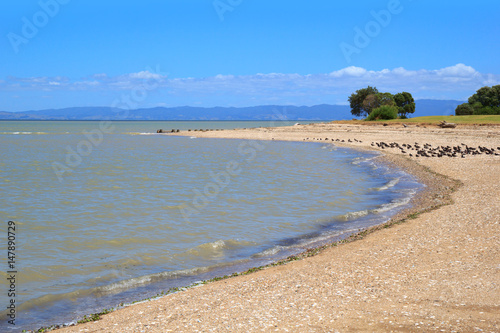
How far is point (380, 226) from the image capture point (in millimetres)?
13211

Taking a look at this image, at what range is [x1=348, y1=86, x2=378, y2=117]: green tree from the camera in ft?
361

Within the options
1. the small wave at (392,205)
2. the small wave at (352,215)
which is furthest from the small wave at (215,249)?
the small wave at (392,205)

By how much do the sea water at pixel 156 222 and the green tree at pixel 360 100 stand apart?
8618 centimetres

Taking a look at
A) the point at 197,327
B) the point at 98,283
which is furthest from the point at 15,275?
the point at 197,327

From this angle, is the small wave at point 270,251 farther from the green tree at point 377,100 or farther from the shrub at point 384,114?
the green tree at point 377,100

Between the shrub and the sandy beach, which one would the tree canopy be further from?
the sandy beach

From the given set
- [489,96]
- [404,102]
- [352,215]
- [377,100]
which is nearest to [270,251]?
[352,215]

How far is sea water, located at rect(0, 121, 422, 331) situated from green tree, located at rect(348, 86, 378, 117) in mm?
86182

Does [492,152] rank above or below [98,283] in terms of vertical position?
above

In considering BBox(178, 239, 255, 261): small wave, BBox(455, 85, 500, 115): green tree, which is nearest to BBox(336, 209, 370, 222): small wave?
BBox(178, 239, 255, 261): small wave

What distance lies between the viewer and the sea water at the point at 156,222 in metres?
9.47

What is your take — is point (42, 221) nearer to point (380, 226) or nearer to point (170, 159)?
point (380, 226)

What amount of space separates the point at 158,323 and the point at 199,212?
9850 mm

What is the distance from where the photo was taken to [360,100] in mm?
113188
